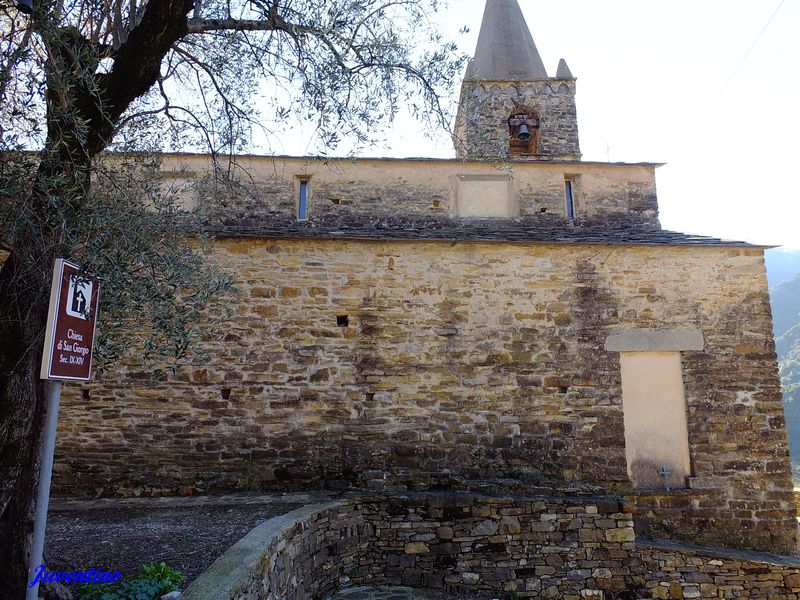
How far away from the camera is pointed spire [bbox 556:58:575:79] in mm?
13219

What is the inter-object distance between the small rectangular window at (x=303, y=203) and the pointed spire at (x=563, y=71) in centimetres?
794

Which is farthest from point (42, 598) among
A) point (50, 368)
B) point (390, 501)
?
point (390, 501)

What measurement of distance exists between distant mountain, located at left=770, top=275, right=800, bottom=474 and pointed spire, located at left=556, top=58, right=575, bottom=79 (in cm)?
2216

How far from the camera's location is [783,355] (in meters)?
43.2

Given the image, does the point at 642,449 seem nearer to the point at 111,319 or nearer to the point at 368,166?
the point at 368,166

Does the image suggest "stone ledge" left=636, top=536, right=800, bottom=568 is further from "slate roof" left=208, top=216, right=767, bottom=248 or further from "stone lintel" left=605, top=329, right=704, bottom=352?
"slate roof" left=208, top=216, right=767, bottom=248

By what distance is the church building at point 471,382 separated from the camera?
22.7 ft

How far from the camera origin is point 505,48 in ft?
46.8

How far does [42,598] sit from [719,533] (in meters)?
7.42

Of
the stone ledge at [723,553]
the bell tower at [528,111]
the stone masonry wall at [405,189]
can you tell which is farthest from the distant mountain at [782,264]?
the stone ledge at [723,553]

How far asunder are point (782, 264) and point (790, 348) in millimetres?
40511

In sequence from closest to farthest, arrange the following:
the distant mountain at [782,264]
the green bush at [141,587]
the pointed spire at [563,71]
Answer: the green bush at [141,587]
the pointed spire at [563,71]
the distant mountain at [782,264]

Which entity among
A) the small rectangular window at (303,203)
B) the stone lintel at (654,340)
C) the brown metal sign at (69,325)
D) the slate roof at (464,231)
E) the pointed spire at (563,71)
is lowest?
the brown metal sign at (69,325)

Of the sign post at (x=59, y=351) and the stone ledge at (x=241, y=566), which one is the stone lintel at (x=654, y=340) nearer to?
the stone ledge at (x=241, y=566)
